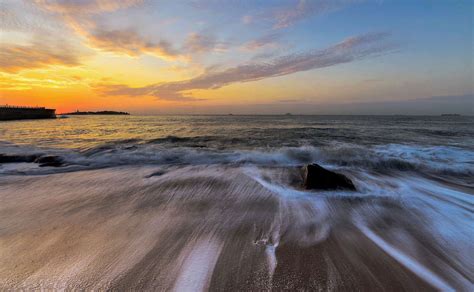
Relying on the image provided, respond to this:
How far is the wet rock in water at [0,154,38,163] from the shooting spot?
8828 mm

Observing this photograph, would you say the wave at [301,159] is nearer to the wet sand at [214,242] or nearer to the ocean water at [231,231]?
the ocean water at [231,231]

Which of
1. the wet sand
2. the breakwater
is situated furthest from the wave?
the breakwater

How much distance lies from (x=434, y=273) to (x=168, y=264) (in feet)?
10.9

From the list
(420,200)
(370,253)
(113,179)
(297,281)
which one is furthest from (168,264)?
(420,200)

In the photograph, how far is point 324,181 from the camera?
19.2ft

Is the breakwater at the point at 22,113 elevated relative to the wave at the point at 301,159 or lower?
elevated

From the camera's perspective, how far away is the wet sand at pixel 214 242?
2.53m

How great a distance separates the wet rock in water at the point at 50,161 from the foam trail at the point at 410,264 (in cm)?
1023

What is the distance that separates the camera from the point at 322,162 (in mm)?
9633

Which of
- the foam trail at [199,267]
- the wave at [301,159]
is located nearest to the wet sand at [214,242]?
the foam trail at [199,267]

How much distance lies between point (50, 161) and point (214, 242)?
896 centimetres

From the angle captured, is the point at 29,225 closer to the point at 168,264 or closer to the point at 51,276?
the point at 51,276

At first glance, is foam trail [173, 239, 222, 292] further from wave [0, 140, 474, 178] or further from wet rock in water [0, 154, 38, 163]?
wet rock in water [0, 154, 38, 163]

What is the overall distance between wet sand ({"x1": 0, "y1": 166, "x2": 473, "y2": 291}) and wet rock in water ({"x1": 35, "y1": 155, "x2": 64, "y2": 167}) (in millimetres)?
2736
